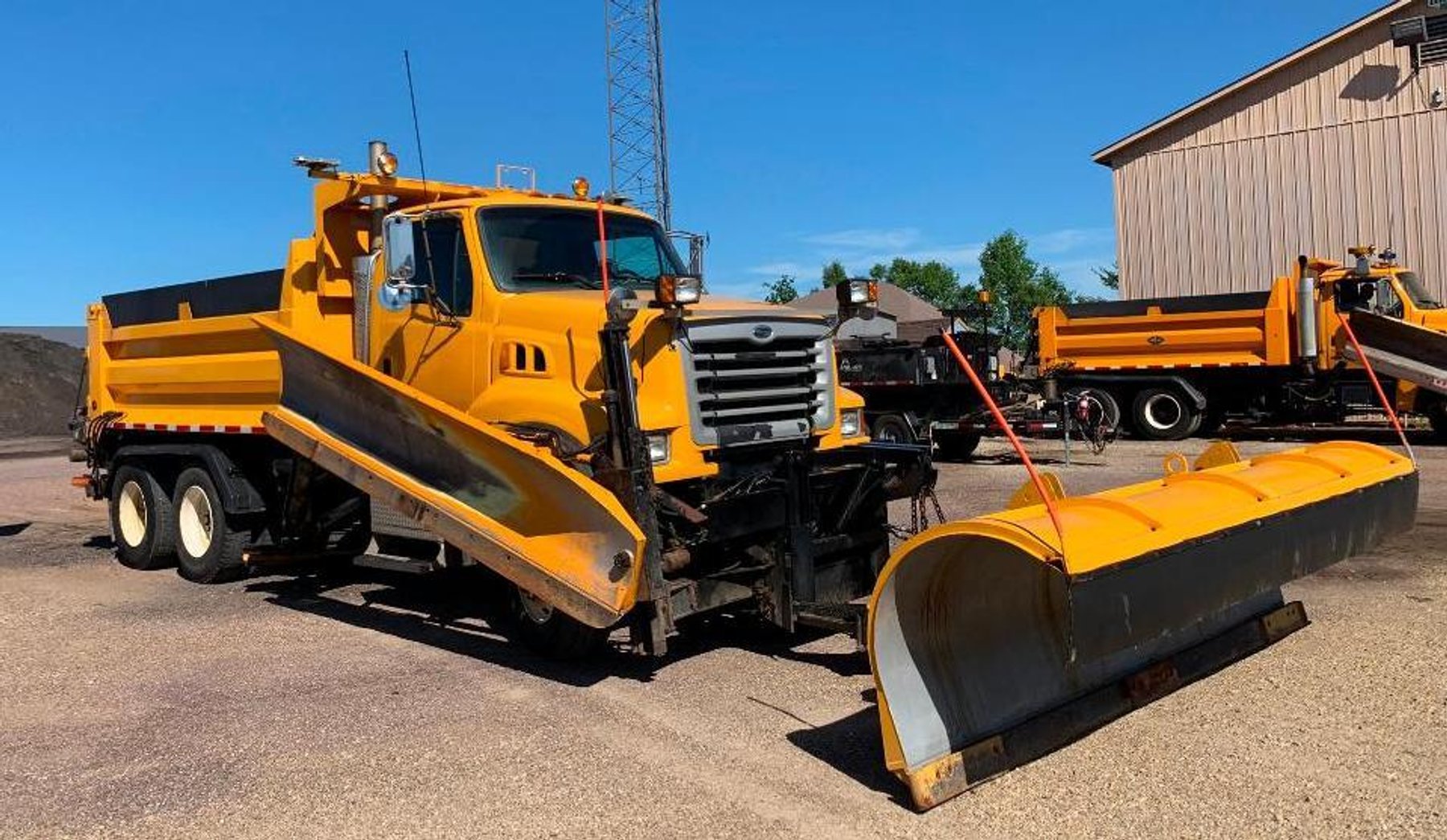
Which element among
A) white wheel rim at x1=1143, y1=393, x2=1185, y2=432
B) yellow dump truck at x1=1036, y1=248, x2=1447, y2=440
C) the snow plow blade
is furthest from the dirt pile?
the snow plow blade

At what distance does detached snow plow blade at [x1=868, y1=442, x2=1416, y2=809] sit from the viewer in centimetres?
409

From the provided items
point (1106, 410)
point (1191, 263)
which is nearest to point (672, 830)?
point (1106, 410)

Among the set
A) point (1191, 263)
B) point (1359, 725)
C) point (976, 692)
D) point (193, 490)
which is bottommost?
point (1359, 725)

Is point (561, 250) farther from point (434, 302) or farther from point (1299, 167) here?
point (1299, 167)

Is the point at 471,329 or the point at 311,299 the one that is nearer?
the point at 471,329

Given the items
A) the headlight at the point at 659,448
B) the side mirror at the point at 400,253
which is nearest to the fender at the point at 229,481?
the side mirror at the point at 400,253

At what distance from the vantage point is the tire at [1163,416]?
19.7 meters

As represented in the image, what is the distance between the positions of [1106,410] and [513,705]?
1647cm

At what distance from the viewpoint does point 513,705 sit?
225 inches

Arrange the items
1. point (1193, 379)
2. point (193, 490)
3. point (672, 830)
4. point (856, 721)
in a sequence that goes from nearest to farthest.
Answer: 1. point (672, 830)
2. point (856, 721)
3. point (193, 490)
4. point (1193, 379)

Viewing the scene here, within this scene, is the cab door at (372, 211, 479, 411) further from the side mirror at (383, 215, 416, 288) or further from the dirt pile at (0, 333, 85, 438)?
the dirt pile at (0, 333, 85, 438)

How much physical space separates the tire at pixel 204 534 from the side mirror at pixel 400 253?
138 inches

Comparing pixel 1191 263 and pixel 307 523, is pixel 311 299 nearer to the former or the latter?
pixel 307 523

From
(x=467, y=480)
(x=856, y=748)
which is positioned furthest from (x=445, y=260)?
(x=856, y=748)
